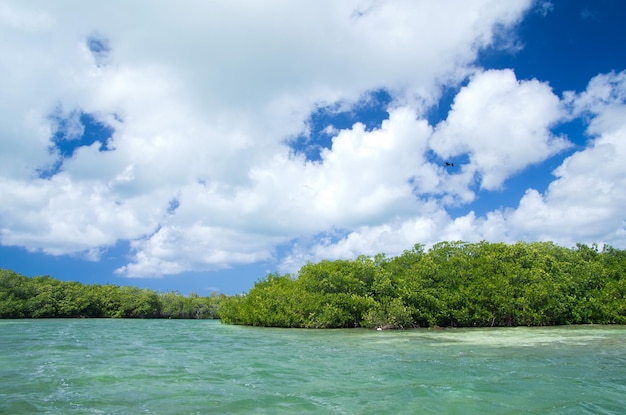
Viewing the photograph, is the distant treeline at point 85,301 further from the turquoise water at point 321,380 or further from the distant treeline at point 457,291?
the turquoise water at point 321,380

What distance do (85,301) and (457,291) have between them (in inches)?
2553

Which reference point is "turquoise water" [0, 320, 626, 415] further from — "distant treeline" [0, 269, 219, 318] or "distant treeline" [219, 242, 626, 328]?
"distant treeline" [0, 269, 219, 318]

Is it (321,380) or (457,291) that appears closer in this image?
(321,380)

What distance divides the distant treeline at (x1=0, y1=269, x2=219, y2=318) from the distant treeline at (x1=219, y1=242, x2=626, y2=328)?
44394mm

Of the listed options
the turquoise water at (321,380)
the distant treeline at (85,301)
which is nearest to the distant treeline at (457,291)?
the turquoise water at (321,380)

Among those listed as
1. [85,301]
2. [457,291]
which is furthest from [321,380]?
[85,301]

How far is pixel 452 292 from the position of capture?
41.0 m

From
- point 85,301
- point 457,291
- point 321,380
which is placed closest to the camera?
point 321,380

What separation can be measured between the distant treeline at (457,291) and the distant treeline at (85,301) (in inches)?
1748

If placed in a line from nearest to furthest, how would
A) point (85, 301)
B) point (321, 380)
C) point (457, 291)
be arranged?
point (321, 380) → point (457, 291) → point (85, 301)

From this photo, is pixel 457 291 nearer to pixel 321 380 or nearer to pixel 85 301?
pixel 321 380

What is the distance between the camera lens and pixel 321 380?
579 inches

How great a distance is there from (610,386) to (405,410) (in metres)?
7.33

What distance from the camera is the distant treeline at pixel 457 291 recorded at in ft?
132
